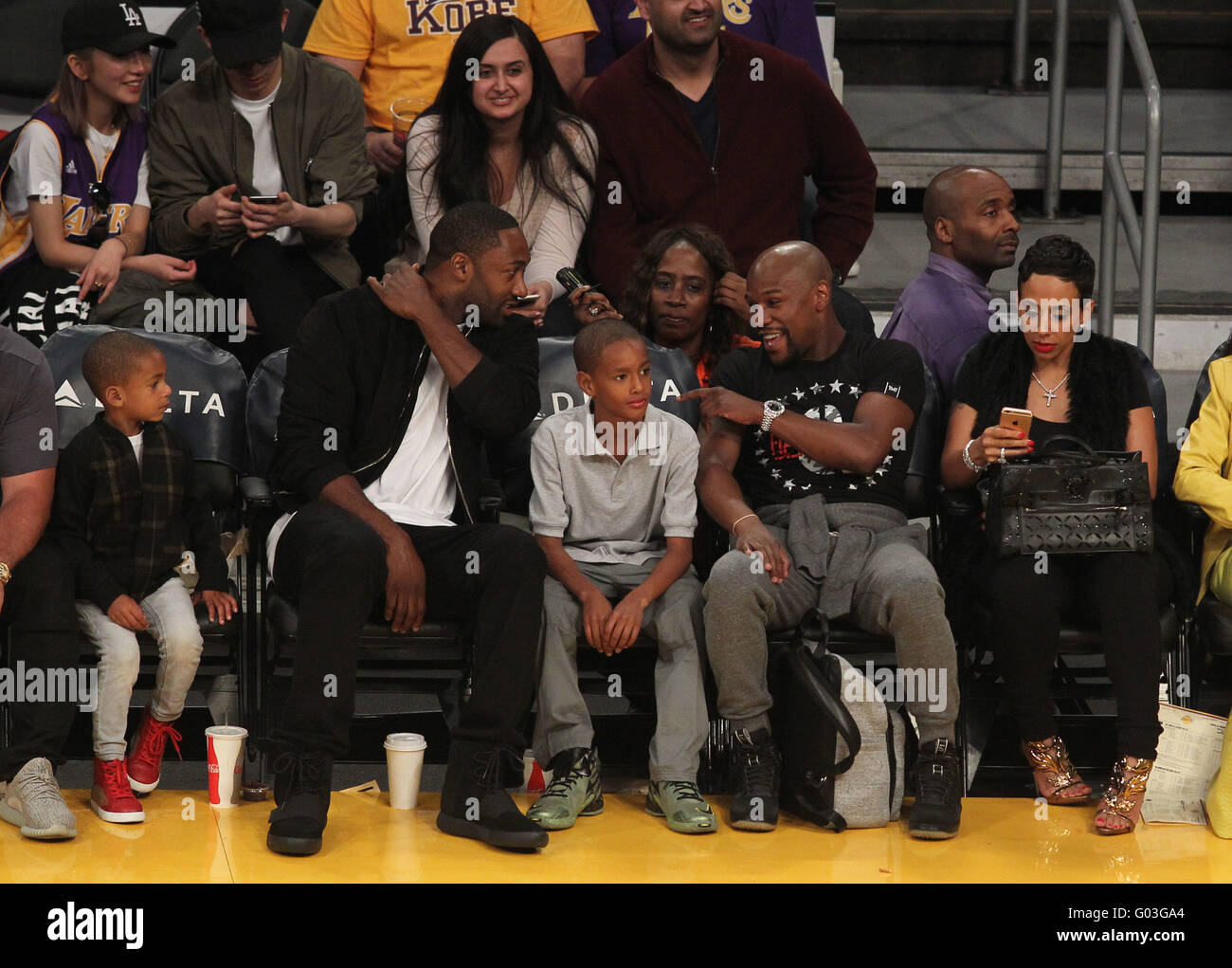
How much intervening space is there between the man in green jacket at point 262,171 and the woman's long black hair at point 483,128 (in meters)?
0.29

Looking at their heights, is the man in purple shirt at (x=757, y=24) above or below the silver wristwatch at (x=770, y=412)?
above

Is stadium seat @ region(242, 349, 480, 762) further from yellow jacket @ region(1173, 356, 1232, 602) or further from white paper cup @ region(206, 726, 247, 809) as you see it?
yellow jacket @ region(1173, 356, 1232, 602)

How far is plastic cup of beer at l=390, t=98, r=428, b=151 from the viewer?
5.14 m

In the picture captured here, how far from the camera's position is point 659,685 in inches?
152

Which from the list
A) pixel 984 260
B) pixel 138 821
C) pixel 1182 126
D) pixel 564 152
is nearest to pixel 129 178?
pixel 564 152

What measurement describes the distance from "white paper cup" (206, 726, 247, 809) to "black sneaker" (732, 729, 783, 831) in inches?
43.7

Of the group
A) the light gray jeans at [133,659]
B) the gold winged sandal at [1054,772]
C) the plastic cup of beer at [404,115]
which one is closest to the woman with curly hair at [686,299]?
the plastic cup of beer at [404,115]

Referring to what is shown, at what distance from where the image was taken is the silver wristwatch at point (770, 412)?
13.3 ft

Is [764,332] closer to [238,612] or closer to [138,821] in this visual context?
[238,612]

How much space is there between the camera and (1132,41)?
5395mm

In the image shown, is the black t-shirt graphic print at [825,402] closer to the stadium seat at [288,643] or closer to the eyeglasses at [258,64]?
the stadium seat at [288,643]

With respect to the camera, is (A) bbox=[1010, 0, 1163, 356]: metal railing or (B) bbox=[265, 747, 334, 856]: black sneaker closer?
(B) bbox=[265, 747, 334, 856]: black sneaker

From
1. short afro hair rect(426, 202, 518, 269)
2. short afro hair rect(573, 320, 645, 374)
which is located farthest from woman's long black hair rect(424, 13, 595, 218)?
short afro hair rect(573, 320, 645, 374)
